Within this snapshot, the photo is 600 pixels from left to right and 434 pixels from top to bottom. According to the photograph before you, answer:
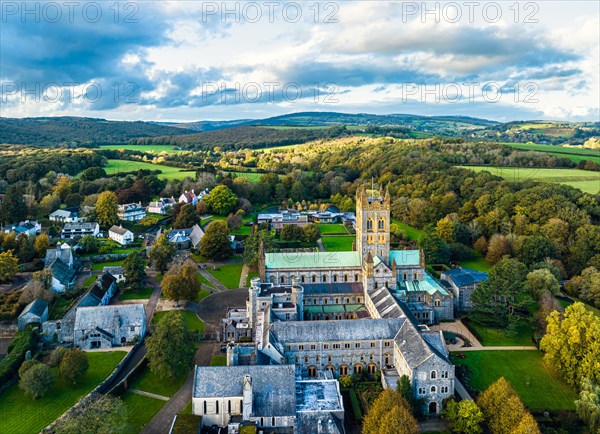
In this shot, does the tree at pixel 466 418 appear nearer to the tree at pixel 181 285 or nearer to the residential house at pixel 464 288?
the residential house at pixel 464 288

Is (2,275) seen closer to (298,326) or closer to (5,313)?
(5,313)

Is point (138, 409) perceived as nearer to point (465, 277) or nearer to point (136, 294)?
point (136, 294)

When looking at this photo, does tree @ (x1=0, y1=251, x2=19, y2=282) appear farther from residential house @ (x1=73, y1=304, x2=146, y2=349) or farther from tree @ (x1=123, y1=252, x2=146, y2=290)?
residential house @ (x1=73, y1=304, x2=146, y2=349)

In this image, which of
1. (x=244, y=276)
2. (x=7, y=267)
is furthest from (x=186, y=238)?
(x=7, y=267)

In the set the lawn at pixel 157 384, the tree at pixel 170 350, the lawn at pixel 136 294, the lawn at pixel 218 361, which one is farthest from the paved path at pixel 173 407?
the lawn at pixel 136 294

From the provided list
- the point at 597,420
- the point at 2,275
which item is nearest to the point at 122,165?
the point at 2,275

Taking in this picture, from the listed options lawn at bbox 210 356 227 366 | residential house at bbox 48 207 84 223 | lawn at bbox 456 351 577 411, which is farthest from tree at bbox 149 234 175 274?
lawn at bbox 456 351 577 411

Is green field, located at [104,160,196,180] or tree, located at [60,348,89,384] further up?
green field, located at [104,160,196,180]
